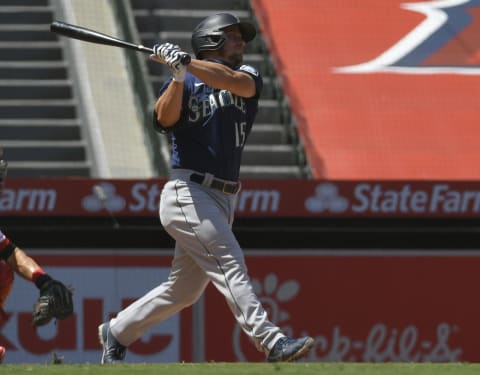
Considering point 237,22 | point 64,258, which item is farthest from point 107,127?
point 237,22

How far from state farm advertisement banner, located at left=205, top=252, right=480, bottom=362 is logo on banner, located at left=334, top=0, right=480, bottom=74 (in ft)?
14.0

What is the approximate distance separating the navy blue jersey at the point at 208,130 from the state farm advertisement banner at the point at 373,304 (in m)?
3.23

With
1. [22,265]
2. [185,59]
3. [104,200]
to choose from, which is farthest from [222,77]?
[104,200]

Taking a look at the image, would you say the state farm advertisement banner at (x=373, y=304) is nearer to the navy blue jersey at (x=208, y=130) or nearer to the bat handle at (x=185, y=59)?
the navy blue jersey at (x=208, y=130)

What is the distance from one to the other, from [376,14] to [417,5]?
20.7 inches

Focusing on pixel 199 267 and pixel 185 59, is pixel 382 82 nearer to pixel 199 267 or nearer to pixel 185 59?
pixel 199 267

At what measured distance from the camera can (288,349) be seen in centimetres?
622

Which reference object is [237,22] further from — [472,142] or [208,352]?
[472,142]

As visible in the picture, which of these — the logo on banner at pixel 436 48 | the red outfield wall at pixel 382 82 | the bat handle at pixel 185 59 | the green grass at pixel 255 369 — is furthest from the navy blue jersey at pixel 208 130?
the logo on banner at pixel 436 48

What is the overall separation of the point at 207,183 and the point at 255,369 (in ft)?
3.29

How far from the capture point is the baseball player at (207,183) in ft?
20.7

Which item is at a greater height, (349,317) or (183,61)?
(183,61)

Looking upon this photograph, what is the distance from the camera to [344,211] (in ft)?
32.5

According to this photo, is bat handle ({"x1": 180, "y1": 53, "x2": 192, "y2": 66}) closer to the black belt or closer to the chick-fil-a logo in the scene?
the black belt
